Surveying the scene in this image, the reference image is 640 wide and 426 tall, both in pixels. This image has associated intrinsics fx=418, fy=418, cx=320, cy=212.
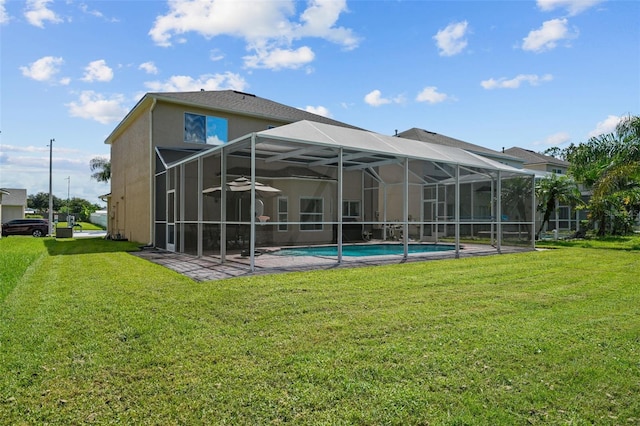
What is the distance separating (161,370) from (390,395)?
1.83 meters

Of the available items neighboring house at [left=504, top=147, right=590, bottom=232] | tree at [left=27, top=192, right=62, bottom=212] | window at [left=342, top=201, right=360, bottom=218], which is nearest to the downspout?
window at [left=342, top=201, right=360, bottom=218]

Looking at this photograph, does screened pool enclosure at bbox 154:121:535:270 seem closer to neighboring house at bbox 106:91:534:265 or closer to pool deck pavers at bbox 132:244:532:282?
neighboring house at bbox 106:91:534:265

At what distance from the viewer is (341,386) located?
3080 millimetres

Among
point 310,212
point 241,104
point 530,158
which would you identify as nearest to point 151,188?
point 241,104

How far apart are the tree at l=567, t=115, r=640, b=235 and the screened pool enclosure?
4124 millimetres

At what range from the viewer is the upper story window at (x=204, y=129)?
17.1 m

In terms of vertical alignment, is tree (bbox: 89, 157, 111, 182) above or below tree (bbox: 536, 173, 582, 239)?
above

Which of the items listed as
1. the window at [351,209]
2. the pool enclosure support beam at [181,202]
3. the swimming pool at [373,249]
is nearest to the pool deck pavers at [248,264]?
the pool enclosure support beam at [181,202]

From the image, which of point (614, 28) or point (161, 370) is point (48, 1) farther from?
point (614, 28)

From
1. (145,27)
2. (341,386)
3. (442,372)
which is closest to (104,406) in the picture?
(341,386)

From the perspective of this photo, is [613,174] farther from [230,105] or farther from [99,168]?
[99,168]

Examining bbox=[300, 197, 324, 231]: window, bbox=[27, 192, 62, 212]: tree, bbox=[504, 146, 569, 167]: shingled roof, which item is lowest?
bbox=[300, 197, 324, 231]: window

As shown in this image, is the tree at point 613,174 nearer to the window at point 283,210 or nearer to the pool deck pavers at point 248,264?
the pool deck pavers at point 248,264

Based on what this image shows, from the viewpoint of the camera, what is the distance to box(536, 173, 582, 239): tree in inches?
727
